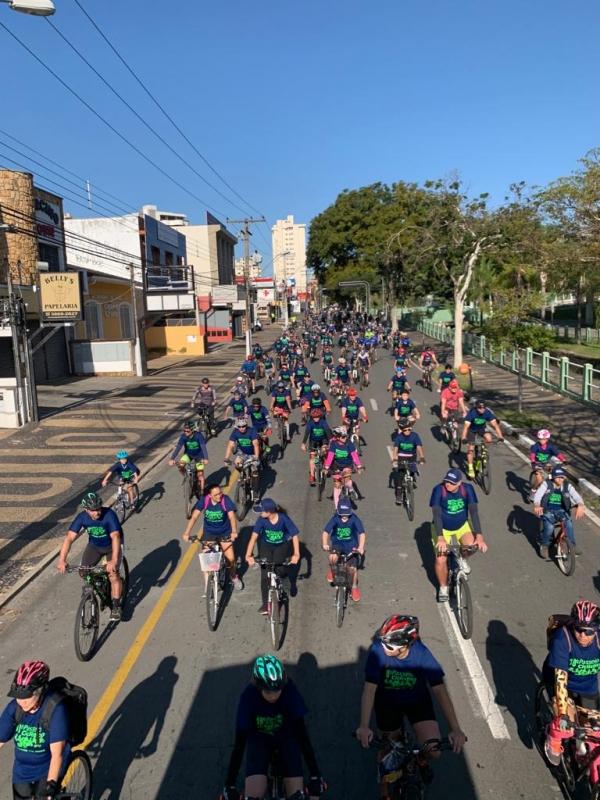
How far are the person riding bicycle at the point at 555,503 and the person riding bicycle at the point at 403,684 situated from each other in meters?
5.22

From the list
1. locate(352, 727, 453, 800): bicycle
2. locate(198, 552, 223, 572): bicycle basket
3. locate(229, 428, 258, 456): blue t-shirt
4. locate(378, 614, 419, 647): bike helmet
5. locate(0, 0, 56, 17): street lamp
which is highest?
locate(0, 0, 56, 17): street lamp

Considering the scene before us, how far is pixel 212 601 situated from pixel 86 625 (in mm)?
1445

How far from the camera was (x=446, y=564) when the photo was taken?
26.0ft

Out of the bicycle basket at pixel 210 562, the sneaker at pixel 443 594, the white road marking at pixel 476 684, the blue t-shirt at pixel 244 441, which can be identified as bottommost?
the white road marking at pixel 476 684

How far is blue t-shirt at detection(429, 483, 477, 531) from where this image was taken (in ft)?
26.4

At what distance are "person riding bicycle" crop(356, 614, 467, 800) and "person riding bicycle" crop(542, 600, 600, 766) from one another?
999mm

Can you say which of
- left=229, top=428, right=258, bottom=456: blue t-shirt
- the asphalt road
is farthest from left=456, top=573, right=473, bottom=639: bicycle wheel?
left=229, top=428, right=258, bottom=456: blue t-shirt

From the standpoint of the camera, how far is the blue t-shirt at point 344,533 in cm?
796

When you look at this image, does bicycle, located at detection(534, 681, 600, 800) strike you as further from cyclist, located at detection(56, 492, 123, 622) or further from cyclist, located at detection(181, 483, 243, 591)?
cyclist, located at detection(56, 492, 123, 622)

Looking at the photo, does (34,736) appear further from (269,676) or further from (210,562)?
(210,562)

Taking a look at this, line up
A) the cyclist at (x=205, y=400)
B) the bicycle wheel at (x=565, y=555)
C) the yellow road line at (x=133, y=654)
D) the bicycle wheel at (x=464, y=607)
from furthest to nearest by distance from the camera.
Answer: the cyclist at (x=205, y=400) < the bicycle wheel at (x=565, y=555) < the bicycle wheel at (x=464, y=607) < the yellow road line at (x=133, y=654)

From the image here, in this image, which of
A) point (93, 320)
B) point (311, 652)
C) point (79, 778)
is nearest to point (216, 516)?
point (311, 652)

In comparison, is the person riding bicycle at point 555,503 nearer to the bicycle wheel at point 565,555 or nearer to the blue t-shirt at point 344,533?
the bicycle wheel at point 565,555

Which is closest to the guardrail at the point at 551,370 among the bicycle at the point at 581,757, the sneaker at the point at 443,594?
the sneaker at the point at 443,594
